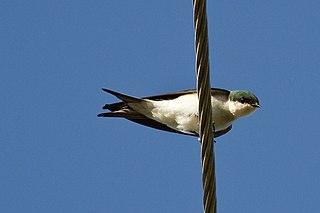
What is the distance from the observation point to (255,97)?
7.28 meters

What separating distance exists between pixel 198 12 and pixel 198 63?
0.27 m

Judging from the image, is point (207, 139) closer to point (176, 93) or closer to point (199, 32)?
point (199, 32)

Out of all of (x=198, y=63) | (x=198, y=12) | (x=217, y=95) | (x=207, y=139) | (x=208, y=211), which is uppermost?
(x=217, y=95)

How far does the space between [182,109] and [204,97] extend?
3.30m

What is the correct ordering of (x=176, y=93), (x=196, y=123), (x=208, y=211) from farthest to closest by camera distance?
(x=176, y=93), (x=196, y=123), (x=208, y=211)

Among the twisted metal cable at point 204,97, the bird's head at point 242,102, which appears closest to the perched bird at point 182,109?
the bird's head at point 242,102

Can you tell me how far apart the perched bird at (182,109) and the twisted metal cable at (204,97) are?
10.2 feet

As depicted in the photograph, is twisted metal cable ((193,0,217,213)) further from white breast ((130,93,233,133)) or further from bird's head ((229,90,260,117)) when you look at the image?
bird's head ((229,90,260,117))

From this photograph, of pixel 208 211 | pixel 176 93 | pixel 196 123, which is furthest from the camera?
pixel 176 93

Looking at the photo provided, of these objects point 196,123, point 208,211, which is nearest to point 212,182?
point 208,211

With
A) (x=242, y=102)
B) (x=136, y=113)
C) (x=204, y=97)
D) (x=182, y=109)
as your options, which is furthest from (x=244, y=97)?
(x=204, y=97)

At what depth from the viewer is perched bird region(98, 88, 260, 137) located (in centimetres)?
687

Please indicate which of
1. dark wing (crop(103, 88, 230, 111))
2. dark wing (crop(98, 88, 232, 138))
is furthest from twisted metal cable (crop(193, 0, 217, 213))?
dark wing (crop(98, 88, 232, 138))

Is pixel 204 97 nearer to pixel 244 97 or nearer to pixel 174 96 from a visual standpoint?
pixel 244 97
